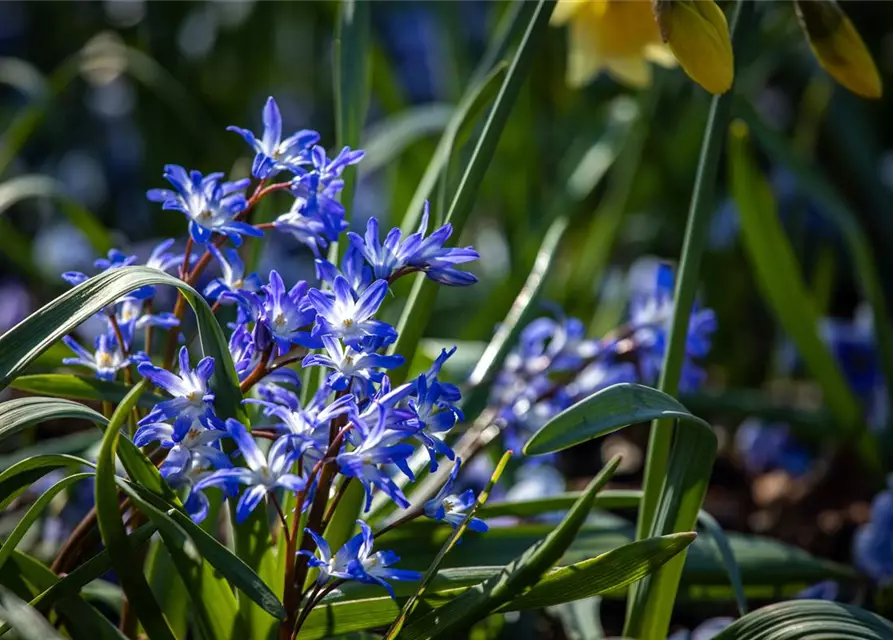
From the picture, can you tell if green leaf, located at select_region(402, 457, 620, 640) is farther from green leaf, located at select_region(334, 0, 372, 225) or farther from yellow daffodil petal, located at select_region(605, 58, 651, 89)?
yellow daffodil petal, located at select_region(605, 58, 651, 89)

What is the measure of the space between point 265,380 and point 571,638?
39 centimetres

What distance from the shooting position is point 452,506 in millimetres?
654

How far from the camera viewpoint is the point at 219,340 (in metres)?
0.61

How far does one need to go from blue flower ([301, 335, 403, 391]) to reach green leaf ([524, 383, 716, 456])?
12 cm

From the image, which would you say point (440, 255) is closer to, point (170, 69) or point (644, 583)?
point (644, 583)

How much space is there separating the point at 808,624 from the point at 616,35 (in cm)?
60

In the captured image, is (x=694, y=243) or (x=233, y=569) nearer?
(x=233, y=569)

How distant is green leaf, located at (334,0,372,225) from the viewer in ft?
2.92

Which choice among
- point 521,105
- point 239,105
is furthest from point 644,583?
point 239,105

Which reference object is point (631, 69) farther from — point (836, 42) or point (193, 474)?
point (193, 474)

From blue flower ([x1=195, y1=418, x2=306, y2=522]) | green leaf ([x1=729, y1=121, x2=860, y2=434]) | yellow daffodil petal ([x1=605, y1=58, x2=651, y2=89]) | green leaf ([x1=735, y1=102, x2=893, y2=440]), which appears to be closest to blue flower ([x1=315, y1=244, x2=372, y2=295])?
blue flower ([x1=195, y1=418, x2=306, y2=522])

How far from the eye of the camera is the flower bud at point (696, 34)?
688 mm

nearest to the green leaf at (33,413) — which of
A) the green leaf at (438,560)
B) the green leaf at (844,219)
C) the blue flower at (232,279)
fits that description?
the blue flower at (232,279)

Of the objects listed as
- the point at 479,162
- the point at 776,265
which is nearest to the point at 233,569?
the point at 479,162
